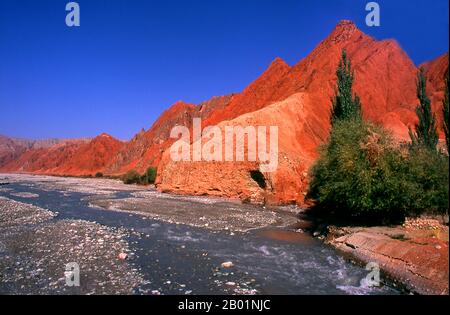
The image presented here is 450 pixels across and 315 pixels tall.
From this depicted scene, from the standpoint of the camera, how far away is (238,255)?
48.4 feet

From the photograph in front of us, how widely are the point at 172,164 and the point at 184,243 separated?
32.2m

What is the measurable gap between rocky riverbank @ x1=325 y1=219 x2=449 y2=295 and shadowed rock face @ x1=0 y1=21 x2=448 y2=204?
17.0 m

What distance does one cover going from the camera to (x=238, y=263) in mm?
13453

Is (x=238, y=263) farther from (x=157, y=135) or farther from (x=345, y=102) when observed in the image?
(x=157, y=135)

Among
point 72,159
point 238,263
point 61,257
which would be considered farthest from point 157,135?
point 238,263

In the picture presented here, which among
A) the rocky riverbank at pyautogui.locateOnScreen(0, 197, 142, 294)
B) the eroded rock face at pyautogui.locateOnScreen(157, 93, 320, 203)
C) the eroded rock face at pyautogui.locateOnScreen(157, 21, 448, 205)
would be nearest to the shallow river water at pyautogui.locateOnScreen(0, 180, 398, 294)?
the rocky riverbank at pyautogui.locateOnScreen(0, 197, 142, 294)

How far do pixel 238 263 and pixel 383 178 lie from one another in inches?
397

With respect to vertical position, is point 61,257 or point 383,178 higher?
point 383,178

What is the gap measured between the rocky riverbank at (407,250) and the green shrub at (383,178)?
1.16m

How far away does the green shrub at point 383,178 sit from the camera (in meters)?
17.3

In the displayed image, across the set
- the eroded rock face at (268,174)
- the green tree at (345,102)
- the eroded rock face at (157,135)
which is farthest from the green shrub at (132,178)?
the green tree at (345,102)

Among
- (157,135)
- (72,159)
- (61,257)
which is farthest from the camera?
(72,159)
